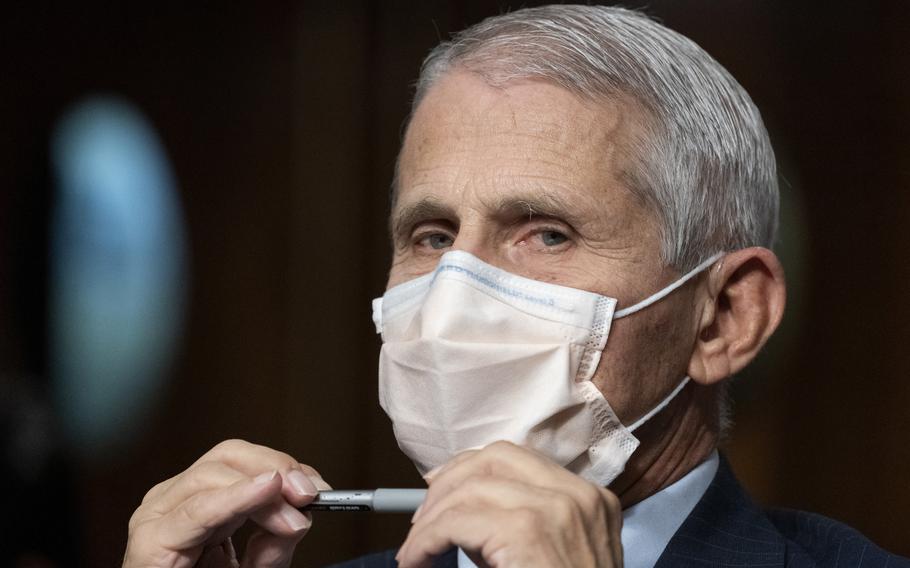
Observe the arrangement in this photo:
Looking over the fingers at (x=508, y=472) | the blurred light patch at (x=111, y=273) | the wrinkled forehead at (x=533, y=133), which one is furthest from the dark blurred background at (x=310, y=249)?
the fingers at (x=508, y=472)

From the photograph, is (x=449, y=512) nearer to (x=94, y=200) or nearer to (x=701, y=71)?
(x=701, y=71)

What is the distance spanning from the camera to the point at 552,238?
205cm

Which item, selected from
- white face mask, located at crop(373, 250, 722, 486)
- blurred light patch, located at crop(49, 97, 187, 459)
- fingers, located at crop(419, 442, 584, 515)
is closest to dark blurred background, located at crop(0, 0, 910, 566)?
blurred light patch, located at crop(49, 97, 187, 459)

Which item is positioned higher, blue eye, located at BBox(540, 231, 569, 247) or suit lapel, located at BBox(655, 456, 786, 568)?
blue eye, located at BBox(540, 231, 569, 247)

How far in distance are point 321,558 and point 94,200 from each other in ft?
5.08

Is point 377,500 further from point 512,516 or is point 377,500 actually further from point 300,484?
point 512,516

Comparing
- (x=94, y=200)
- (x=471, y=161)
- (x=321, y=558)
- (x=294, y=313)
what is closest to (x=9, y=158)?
(x=94, y=200)

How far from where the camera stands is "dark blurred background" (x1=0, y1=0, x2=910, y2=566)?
13.0 ft

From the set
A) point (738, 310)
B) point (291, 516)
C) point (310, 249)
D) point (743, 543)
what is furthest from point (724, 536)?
point (310, 249)

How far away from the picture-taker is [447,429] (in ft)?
6.29

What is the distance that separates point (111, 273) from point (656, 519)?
2.84 m

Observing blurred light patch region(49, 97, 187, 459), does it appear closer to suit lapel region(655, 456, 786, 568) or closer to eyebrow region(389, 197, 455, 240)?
eyebrow region(389, 197, 455, 240)

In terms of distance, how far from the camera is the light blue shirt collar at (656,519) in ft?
6.85

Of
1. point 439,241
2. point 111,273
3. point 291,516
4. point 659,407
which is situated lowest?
point 111,273
